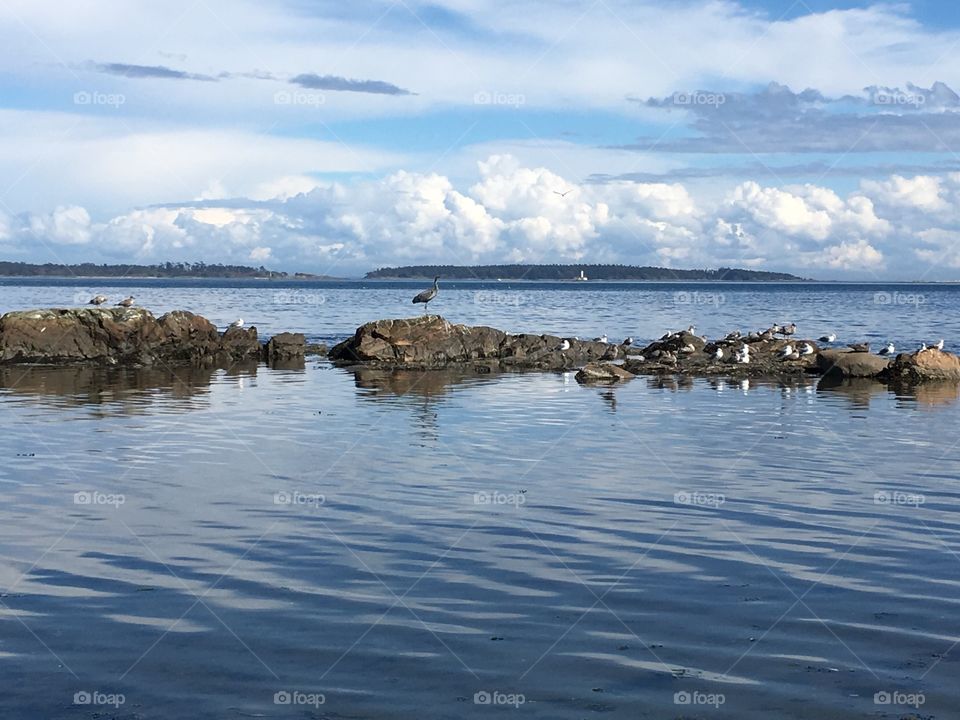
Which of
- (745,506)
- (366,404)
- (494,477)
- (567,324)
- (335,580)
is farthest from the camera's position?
(567,324)

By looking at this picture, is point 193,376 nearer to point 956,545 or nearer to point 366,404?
point 366,404

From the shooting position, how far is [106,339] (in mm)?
42062

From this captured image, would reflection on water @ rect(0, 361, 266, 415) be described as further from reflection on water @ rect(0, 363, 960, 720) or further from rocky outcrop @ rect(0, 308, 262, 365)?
reflection on water @ rect(0, 363, 960, 720)

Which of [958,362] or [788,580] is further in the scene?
[958,362]

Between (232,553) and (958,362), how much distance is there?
29.6 meters

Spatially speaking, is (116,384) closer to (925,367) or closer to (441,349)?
(441,349)

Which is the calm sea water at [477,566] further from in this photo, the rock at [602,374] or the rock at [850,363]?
the rock at [850,363]

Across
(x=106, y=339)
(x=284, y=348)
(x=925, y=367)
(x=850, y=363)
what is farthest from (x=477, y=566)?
(x=284, y=348)

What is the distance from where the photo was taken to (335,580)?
464 inches

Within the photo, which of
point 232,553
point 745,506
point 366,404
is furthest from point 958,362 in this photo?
point 232,553

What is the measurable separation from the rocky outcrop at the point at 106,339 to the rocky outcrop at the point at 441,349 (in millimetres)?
5417

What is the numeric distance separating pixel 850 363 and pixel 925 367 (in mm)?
3097

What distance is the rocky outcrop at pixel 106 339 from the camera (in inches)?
1623

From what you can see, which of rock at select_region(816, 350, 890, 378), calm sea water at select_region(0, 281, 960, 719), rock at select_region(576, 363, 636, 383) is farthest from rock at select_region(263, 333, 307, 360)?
rock at select_region(816, 350, 890, 378)
